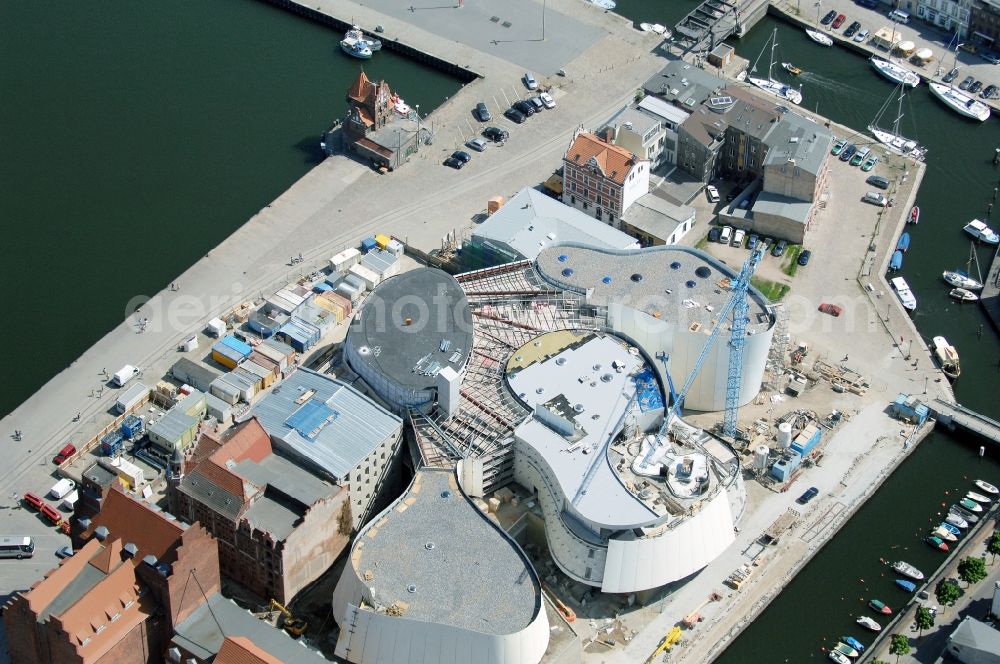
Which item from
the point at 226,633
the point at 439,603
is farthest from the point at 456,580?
the point at 226,633

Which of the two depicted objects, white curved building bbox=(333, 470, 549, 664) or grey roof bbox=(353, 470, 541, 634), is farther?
grey roof bbox=(353, 470, 541, 634)

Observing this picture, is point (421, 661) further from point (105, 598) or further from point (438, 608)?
point (105, 598)

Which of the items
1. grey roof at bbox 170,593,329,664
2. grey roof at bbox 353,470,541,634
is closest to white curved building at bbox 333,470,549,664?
grey roof at bbox 353,470,541,634

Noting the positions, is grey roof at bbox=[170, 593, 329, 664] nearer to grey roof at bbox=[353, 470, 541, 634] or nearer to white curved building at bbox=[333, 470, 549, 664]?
white curved building at bbox=[333, 470, 549, 664]

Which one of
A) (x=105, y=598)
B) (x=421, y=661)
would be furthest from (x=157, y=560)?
(x=421, y=661)

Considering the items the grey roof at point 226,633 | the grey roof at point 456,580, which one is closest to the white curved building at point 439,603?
the grey roof at point 456,580

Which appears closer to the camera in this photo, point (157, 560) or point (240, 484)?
point (157, 560)
